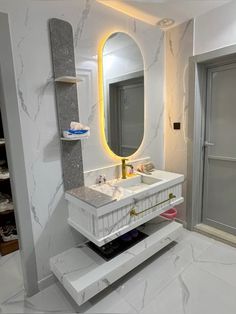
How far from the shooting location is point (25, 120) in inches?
61.3

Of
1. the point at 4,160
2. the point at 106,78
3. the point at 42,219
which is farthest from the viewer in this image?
the point at 4,160

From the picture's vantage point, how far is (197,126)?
7.88 feet

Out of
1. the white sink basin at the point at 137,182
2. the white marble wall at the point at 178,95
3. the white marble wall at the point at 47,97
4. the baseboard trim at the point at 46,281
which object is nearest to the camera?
the white marble wall at the point at 47,97

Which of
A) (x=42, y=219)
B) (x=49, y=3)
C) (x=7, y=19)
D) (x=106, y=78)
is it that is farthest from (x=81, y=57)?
(x=42, y=219)

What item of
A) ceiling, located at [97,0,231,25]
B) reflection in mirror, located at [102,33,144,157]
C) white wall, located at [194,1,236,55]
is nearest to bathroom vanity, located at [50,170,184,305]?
reflection in mirror, located at [102,33,144,157]

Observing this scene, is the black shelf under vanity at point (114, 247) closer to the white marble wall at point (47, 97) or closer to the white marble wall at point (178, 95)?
the white marble wall at point (47, 97)

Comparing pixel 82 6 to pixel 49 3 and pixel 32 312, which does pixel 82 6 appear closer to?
pixel 49 3

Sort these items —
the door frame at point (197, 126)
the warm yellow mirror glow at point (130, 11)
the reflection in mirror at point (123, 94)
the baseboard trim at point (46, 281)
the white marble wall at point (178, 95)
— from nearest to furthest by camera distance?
the baseboard trim at point (46, 281) < the warm yellow mirror glow at point (130, 11) < the reflection in mirror at point (123, 94) < the door frame at point (197, 126) < the white marble wall at point (178, 95)

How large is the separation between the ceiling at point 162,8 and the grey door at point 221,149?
600 mm

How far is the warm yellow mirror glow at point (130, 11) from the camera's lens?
74.5 inches

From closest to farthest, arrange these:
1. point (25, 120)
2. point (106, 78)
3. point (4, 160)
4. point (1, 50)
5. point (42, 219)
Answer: point (1, 50), point (25, 120), point (42, 219), point (106, 78), point (4, 160)

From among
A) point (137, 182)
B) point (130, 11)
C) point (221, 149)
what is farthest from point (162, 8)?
point (137, 182)

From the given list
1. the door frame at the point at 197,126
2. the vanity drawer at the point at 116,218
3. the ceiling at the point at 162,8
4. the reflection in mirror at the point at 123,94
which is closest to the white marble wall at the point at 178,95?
the door frame at the point at 197,126

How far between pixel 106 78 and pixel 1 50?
2.96ft
